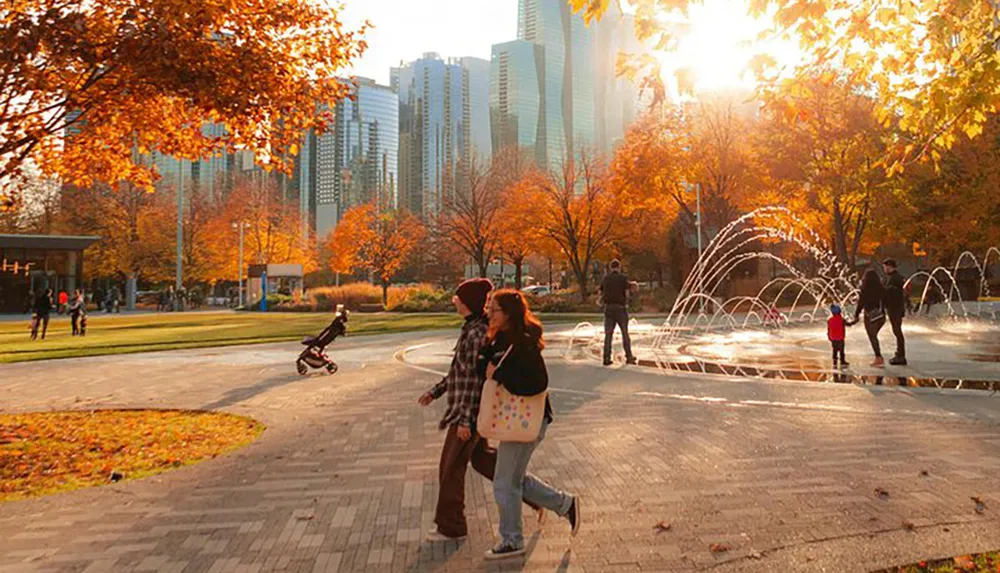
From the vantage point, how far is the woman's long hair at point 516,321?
3695 millimetres

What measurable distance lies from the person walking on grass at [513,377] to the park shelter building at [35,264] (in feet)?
166

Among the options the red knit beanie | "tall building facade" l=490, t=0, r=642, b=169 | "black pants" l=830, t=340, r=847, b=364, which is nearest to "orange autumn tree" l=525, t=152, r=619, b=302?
"black pants" l=830, t=340, r=847, b=364

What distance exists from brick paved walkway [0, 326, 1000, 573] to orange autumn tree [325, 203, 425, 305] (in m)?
42.1

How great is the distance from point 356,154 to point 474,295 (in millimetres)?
147831

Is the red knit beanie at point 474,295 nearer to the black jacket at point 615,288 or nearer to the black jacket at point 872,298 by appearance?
the black jacket at point 615,288

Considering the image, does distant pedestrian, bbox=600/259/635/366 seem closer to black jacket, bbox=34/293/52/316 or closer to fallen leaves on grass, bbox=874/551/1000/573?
fallen leaves on grass, bbox=874/551/1000/573

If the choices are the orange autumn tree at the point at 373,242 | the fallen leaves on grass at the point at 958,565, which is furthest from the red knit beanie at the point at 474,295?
the orange autumn tree at the point at 373,242

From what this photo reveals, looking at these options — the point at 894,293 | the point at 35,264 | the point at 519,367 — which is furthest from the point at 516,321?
the point at 35,264

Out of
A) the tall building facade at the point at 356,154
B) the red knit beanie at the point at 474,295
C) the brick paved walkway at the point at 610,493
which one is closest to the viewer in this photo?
the brick paved walkway at the point at 610,493

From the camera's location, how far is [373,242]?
171 ft

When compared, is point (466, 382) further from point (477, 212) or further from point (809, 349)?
point (477, 212)

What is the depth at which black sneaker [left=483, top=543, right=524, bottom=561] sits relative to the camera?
370 centimetres

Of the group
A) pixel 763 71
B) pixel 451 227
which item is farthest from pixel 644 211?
pixel 763 71

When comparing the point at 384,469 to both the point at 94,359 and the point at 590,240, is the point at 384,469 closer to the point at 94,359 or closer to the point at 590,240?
the point at 94,359
